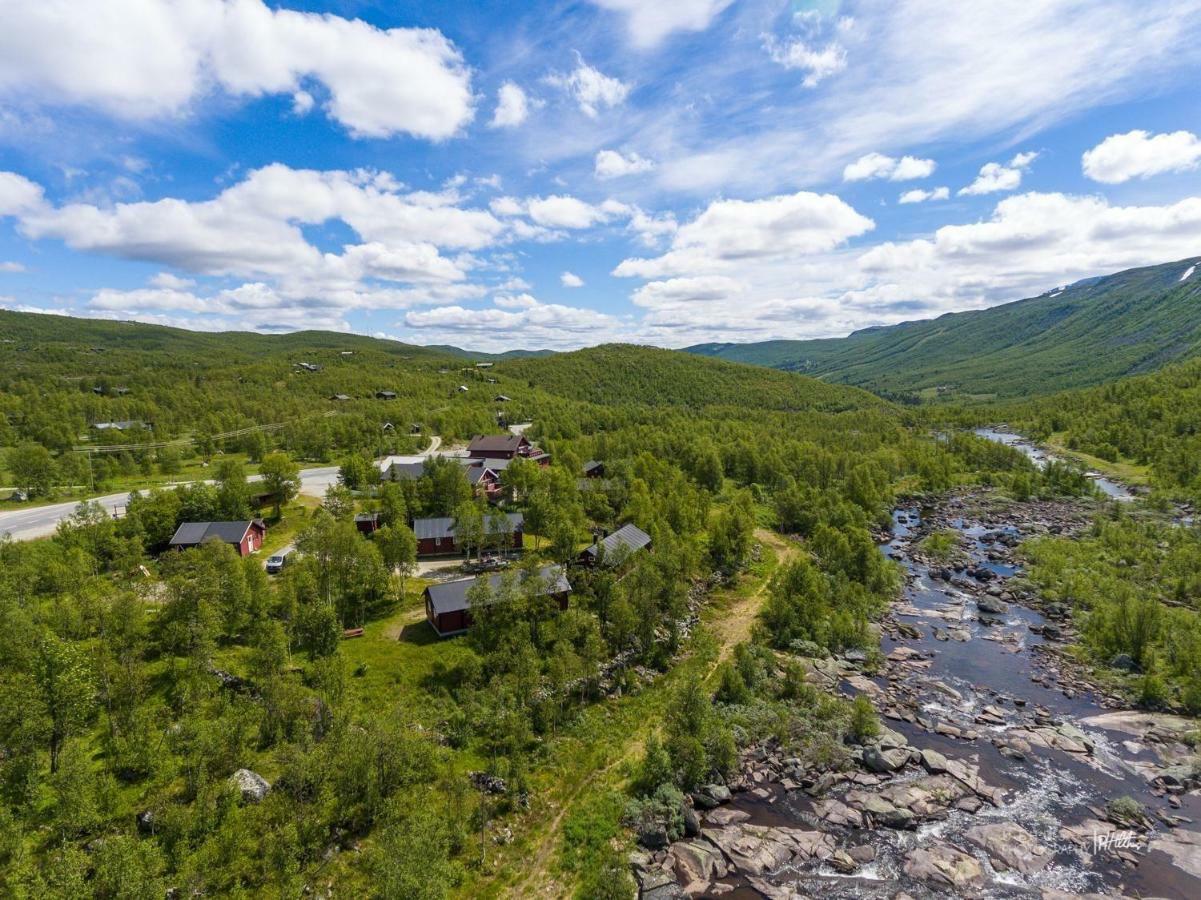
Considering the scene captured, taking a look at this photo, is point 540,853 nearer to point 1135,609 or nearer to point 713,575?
point 713,575

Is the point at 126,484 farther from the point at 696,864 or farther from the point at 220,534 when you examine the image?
the point at 696,864

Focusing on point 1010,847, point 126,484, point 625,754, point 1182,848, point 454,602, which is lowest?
point 1182,848

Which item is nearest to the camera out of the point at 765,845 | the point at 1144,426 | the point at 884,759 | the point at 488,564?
the point at 765,845

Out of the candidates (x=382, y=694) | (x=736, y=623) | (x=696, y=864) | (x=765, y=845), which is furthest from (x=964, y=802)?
(x=382, y=694)

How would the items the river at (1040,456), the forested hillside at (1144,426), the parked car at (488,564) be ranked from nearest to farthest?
the parked car at (488,564)
the river at (1040,456)
the forested hillside at (1144,426)

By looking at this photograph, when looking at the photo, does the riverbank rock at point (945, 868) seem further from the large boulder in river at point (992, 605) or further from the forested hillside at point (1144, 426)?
the forested hillside at point (1144, 426)

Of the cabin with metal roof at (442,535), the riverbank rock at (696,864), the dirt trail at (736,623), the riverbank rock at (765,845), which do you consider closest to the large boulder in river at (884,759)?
the riverbank rock at (765,845)

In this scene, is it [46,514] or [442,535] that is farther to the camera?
[46,514]

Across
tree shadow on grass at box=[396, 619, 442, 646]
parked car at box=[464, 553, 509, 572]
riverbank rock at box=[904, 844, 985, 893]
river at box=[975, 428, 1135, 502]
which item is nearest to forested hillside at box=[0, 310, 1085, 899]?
tree shadow on grass at box=[396, 619, 442, 646]
